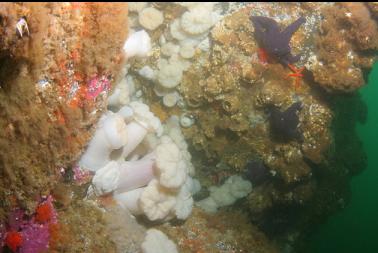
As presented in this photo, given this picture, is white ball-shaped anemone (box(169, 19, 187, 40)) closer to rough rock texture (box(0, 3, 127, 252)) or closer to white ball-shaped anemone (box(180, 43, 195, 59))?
white ball-shaped anemone (box(180, 43, 195, 59))

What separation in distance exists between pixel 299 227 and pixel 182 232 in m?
5.42

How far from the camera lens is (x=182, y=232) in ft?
17.9

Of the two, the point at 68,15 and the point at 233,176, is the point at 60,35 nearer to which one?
the point at 68,15

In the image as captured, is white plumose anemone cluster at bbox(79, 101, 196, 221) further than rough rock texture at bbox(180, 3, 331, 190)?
No

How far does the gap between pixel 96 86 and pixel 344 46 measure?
4.73 m

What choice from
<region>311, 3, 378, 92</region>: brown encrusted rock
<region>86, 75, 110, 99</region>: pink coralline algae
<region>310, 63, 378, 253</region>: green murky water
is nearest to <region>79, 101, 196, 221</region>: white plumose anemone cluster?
<region>86, 75, 110, 99</region>: pink coralline algae

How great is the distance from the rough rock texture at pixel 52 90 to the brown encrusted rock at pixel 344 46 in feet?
13.5

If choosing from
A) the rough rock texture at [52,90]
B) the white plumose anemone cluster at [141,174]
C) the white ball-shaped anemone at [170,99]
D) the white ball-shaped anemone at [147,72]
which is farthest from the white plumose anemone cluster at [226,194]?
the rough rock texture at [52,90]

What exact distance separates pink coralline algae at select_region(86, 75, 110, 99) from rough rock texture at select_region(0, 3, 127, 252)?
10mm

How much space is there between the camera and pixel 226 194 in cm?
663

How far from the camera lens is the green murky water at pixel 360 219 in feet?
85.2

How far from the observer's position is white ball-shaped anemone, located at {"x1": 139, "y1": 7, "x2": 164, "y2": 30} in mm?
5734

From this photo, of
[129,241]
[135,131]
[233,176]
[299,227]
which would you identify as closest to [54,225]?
[129,241]

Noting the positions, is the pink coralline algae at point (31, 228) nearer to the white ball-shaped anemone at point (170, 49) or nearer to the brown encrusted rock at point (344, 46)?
the white ball-shaped anemone at point (170, 49)
